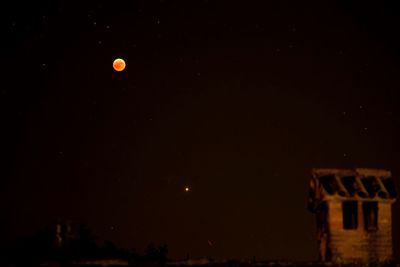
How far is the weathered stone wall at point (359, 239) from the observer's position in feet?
64.7

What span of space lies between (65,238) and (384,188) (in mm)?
11511

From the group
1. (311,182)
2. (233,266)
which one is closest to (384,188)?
(311,182)

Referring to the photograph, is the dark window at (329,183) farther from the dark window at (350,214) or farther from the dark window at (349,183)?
the dark window at (350,214)

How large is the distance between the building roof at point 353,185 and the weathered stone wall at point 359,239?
0.33 meters

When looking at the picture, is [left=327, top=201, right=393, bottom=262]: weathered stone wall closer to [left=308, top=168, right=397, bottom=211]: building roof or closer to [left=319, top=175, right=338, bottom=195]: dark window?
[left=308, top=168, right=397, bottom=211]: building roof

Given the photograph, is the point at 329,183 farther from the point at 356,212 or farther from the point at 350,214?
the point at 350,214

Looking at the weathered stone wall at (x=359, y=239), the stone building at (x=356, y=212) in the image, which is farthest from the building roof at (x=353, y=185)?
the weathered stone wall at (x=359, y=239)

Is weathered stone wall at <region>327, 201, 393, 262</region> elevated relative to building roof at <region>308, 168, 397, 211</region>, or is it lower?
lower

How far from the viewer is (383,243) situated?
65.6ft

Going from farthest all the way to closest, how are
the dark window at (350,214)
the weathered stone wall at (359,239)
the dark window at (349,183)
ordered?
the dark window at (350,214) → the dark window at (349,183) → the weathered stone wall at (359,239)

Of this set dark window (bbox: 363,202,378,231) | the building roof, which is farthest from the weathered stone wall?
the building roof

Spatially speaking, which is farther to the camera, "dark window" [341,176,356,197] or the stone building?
"dark window" [341,176,356,197]

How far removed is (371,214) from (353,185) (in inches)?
47.7

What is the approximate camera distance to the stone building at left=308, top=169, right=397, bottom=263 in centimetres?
1983
